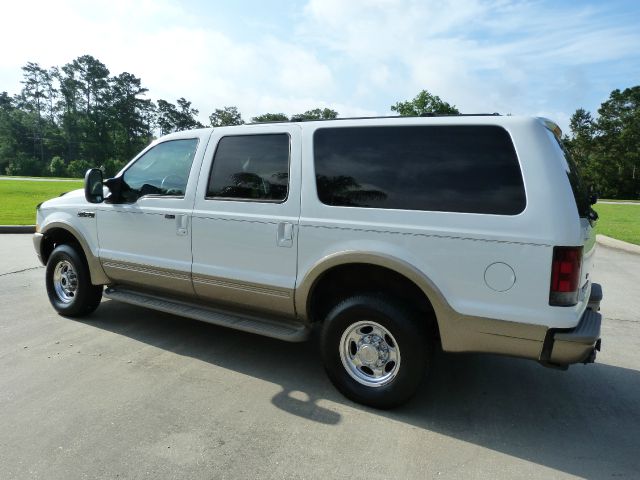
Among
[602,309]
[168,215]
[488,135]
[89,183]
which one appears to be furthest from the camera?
[602,309]

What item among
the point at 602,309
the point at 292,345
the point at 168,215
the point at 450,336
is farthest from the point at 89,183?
the point at 602,309

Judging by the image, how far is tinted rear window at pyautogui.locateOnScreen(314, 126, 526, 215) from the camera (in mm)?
2875

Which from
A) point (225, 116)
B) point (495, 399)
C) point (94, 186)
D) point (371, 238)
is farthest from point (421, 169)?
point (225, 116)

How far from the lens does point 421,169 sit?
3113mm

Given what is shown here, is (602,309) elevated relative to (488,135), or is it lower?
lower

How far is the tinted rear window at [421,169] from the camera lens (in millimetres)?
2875

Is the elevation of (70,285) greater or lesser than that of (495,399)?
greater

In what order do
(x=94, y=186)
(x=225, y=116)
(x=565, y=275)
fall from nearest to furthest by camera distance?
(x=565, y=275) → (x=94, y=186) → (x=225, y=116)

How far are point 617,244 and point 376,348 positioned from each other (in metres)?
10.4

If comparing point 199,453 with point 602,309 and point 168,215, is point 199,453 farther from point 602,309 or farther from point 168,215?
point 602,309

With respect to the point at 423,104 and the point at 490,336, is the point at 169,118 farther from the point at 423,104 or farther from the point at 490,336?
the point at 490,336

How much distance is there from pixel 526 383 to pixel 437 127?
2.24 metres

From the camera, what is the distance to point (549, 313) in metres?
2.73

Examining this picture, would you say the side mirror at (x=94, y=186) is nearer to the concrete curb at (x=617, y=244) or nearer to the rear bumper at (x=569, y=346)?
the rear bumper at (x=569, y=346)
